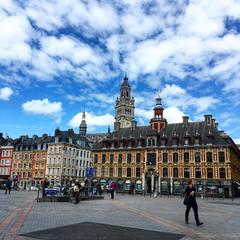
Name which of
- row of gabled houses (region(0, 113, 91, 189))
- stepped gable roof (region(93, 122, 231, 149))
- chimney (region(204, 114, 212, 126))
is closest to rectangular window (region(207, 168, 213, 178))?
stepped gable roof (region(93, 122, 231, 149))

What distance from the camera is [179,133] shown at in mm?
62625

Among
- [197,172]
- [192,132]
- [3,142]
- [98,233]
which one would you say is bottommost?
[98,233]

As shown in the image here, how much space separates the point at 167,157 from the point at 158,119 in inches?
374

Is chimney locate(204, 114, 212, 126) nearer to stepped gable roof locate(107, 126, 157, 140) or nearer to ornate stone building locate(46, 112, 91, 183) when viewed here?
stepped gable roof locate(107, 126, 157, 140)

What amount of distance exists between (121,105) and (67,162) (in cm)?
7174

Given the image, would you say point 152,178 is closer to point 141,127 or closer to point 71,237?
point 141,127

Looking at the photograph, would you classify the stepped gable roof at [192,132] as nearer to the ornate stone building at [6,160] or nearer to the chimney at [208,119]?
the chimney at [208,119]

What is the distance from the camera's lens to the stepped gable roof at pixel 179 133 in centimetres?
5773

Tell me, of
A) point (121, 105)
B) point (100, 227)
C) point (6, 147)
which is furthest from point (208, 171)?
point (121, 105)

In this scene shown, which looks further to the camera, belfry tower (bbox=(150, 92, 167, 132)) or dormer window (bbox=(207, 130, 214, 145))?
belfry tower (bbox=(150, 92, 167, 132))

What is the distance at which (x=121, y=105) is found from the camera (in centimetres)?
14762

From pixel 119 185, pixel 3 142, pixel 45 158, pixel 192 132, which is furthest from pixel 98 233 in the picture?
pixel 3 142

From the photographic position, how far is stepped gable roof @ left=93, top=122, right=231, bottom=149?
189 ft

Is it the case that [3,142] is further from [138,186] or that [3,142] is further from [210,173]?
[210,173]
